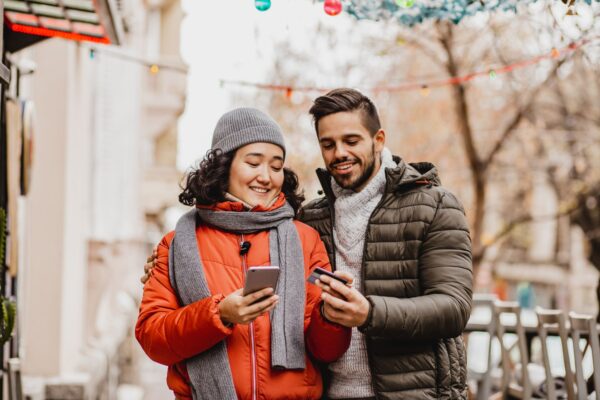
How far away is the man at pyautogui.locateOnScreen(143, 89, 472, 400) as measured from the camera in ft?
9.84

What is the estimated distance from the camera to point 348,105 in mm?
3182

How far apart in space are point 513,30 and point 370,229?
11420 mm

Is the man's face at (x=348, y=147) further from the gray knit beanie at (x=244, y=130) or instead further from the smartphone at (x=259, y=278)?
the smartphone at (x=259, y=278)

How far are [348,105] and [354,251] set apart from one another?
1.94ft

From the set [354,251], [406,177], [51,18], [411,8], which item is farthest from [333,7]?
[51,18]

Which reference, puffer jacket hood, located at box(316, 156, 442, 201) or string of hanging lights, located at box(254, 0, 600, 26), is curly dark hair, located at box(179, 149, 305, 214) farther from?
string of hanging lights, located at box(254, 0, 600, 26)

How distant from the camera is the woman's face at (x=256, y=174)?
3.18 metres

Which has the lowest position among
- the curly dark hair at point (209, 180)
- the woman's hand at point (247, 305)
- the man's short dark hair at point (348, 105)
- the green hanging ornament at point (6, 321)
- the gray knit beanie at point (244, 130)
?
the green hanging ornament at point (6, 321)

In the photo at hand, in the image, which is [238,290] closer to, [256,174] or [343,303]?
[343,303]

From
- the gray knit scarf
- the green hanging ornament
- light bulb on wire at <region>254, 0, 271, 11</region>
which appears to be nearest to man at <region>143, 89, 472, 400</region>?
the gray knit scarf

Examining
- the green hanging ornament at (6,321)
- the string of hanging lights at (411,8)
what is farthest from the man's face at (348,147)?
the green hanging ornament at (6,321)

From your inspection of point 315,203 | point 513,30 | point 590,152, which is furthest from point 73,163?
point 590,152

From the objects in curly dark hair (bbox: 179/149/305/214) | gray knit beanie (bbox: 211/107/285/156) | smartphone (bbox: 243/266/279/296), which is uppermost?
gray knit beanie (bbox: 211/107/285/156)

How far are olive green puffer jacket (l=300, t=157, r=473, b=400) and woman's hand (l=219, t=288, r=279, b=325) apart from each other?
1.44ft
